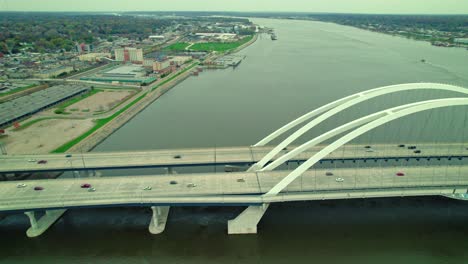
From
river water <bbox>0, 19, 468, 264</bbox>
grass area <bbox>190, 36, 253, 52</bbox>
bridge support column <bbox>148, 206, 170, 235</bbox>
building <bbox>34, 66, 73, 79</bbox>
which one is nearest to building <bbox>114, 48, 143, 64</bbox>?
building <bbox>34, 66, 73, 79</bbox>

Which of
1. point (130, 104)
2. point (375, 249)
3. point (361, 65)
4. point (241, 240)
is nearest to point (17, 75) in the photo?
point (130, 104)

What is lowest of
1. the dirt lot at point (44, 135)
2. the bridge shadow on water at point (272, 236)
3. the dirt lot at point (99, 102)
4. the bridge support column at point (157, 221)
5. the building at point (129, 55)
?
the bridge shadow on water at point (272, 236)

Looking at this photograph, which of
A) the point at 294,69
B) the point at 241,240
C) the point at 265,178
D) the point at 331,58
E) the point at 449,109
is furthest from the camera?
the point at 331,58

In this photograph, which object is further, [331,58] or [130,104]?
[331,58]

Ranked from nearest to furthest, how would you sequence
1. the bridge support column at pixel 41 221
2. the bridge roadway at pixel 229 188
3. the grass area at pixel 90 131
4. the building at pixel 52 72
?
the bridge roadway at pixel 229 188 < the bridge support column at pixel 41 221 < the grass area at pixel 90 131 < the building at pixel 52 72

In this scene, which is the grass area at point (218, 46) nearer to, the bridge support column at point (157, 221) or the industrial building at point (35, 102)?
the industrial building at point (35, 102)

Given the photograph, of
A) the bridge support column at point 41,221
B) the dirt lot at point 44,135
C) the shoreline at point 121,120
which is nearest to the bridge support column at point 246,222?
the bridge support column at point 41,221

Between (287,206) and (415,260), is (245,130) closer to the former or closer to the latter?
(287,206)

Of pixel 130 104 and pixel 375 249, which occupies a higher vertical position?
pixel 130 104
